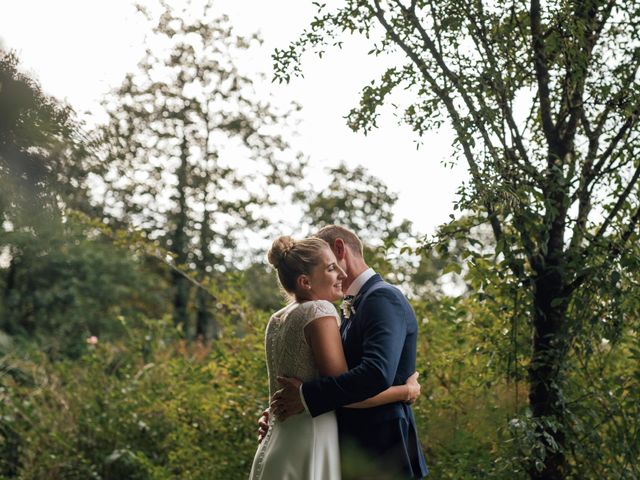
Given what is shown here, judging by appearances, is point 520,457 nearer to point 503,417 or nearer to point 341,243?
point 503,417

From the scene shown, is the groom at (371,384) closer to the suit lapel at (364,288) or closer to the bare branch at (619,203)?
the suit lapel at (364,288)

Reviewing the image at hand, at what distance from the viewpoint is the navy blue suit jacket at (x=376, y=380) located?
10.6 feet

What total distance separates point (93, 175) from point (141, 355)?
6.89 meters

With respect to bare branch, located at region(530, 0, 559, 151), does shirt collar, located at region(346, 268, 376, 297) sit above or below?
below

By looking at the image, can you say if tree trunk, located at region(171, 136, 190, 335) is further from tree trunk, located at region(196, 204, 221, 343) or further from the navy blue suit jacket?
the navy blue suit jacket

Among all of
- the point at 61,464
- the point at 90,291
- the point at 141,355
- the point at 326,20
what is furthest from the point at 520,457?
the point at 90,291

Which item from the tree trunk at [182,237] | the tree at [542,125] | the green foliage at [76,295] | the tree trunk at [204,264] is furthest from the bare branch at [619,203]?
the tree trunk at [182,237]

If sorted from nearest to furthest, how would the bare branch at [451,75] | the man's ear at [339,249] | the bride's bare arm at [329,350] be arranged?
1. the bride's bare arm at [329,350]
2. the man's ear at [339,249]
3. the bare branch at [451,75]

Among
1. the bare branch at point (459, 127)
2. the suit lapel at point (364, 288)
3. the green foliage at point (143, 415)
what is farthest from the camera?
the green foliage at point (143, 415)

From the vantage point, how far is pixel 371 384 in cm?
321

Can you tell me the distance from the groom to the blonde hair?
0.24 metres

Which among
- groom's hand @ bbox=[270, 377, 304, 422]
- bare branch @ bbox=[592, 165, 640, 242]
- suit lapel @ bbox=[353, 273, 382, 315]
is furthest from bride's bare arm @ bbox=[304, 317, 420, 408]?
bare branch @ bbox=[592, 165, 640, 242]

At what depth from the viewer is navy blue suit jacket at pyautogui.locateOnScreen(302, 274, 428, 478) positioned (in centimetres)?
324

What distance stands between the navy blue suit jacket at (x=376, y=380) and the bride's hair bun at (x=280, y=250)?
1.08ft
